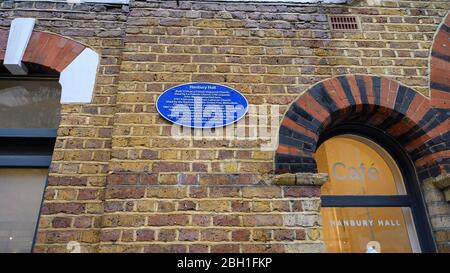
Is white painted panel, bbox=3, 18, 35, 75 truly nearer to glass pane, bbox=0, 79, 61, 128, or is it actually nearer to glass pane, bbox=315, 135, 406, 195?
glass pane, bbox=0, 79, 61, 128

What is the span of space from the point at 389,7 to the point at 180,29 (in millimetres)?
1984

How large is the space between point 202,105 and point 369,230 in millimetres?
1681

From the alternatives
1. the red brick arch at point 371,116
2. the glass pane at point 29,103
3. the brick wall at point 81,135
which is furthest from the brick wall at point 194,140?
the glass pane at point 29,103

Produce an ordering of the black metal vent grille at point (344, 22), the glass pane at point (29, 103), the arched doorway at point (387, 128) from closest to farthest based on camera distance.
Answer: the arched doorway at point (387, 128), the glass pane at point (29, 103), the black metal vent grille at point (344, 22)

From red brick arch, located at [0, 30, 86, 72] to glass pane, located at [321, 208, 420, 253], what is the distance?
2467 millimetres

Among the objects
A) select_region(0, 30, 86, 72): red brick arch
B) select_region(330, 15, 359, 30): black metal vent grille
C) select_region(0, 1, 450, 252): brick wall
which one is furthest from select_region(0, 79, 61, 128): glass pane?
select_region(330, 15, 359, 30): black metal vent grille

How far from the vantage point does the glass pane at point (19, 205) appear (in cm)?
249

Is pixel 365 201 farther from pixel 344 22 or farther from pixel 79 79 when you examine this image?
pixel 79 79

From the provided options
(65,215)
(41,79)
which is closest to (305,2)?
(41,79)

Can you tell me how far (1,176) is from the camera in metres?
2.71

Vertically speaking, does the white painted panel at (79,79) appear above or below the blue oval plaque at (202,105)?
above

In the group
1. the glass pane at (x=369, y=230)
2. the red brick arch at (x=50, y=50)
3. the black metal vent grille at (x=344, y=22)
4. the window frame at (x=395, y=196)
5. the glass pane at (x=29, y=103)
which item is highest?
the black metal vent grille at (x=344, y=22)

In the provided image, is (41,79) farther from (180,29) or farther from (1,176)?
(180,29)

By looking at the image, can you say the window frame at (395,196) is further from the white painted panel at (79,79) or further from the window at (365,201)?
the white painted panel at (79,79)
